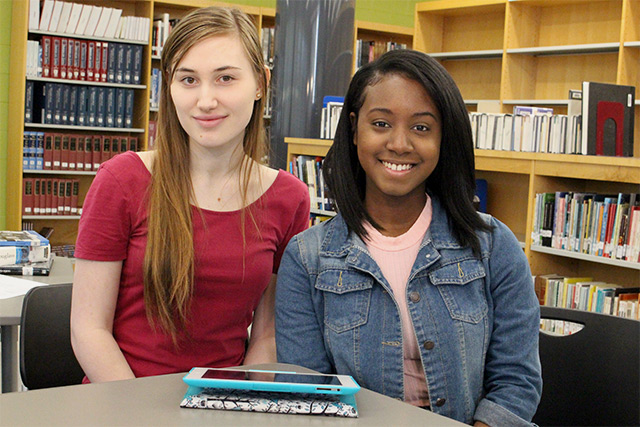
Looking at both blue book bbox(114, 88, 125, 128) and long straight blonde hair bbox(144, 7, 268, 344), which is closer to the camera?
long straight blonde hair bbox(144, 7, 268, 344)

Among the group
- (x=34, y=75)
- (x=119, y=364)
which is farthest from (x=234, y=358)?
(x=34, y=75)

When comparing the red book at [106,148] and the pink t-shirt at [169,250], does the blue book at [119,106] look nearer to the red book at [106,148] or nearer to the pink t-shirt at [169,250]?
the red book at [106,148]

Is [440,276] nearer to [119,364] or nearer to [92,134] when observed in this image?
[119,364]

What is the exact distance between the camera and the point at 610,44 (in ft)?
17.1

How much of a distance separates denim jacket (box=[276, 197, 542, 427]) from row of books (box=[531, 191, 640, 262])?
1739mm

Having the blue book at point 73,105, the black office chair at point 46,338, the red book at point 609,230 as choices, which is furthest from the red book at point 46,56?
the red book at point 609,230

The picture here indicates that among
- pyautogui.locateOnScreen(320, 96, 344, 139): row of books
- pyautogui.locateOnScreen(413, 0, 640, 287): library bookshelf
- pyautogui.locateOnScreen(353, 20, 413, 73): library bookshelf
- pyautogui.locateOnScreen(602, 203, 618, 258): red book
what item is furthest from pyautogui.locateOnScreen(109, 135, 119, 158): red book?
pyautogui.locateOnScreen(602, 203, 618, 258): red book

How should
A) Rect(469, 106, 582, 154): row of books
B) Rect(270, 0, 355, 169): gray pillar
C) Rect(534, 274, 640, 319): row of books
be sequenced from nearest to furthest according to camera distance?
Rect(534, 274, 640, 319): row of books < Rect(469, 106, 582, 154): row of books < Rect(270, 0, 355, 169): gray pillar

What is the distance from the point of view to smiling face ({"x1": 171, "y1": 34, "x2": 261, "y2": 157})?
4.68 feet

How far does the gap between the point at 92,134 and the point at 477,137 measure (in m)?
3.18

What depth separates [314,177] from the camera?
13.7 feet

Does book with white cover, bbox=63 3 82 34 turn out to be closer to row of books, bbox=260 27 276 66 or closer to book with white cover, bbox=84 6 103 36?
book with white cover, bbox=84 6 103 36

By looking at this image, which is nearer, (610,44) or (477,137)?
(477,137)

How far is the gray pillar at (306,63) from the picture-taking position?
4832 millimetres
